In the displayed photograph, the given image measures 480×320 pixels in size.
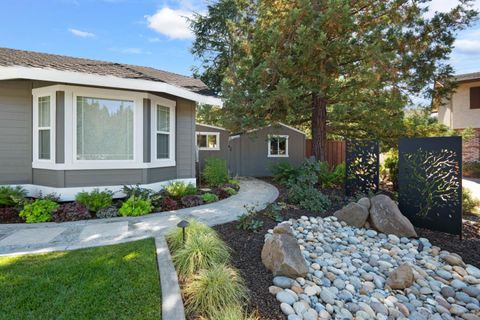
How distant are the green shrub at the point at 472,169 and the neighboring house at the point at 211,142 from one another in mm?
12914

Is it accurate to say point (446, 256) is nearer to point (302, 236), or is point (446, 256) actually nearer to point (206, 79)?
point (302, 236)

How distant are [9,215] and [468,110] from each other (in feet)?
70.6

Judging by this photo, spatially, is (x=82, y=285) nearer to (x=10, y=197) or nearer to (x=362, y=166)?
(x=10, y=197)

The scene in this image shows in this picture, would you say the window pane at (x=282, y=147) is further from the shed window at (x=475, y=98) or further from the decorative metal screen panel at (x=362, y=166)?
the shed window at (x=475, y=98)

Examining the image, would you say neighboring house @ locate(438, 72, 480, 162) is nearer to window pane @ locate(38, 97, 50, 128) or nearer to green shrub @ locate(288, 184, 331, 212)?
green shrub @ locate(288, 184, 331, 212)

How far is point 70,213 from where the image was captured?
531 cm

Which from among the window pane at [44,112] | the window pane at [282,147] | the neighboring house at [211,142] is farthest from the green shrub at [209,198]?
the window pane at [282,147]

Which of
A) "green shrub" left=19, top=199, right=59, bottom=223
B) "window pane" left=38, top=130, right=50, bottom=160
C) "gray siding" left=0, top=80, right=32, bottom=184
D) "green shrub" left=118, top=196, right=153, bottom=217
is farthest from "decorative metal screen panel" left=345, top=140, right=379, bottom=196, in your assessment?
"gray siding" left=0, top=80, right=32, bottom=184

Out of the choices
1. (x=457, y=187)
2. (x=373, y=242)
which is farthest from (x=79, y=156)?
(x=457, y=187)

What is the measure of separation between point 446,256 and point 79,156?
24.2 ft

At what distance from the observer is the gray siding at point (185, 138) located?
8.03 m

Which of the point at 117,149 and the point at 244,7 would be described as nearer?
the point at 117,149


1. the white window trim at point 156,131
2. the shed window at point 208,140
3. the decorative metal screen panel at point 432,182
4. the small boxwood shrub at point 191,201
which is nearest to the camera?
the decorative metal screen panel at point 432,182

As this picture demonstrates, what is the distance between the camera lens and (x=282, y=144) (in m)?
14.1
